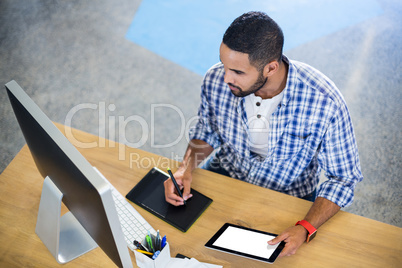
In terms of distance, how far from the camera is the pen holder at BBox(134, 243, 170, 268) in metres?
1.15

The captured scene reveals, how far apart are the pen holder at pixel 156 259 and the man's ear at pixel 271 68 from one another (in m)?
0.63

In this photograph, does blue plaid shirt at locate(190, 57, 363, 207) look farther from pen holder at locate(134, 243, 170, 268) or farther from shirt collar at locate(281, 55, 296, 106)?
pen holder at locate(134, 243, 170, 268)

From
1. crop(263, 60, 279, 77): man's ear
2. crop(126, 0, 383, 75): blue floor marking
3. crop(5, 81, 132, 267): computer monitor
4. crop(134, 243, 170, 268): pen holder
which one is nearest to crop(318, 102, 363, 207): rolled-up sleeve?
crop(263, 60, 279, 77): man's ear

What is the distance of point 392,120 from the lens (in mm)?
2676

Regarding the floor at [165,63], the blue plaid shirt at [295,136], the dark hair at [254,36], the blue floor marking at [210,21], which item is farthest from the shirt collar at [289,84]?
the blue floor marking at [210,21]

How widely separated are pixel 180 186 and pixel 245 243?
303 millimetres

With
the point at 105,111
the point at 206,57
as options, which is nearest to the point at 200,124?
the point at 105,111

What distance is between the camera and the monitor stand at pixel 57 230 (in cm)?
113

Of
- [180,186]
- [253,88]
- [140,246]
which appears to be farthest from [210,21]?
[140,246]

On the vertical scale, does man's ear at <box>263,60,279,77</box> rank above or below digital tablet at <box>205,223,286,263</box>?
above

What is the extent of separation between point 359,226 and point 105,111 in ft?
5.99

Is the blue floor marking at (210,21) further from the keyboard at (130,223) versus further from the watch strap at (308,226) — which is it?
the watch strap at (308,226)

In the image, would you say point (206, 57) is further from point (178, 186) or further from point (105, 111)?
point (178, 186)

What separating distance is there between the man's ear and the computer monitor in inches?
27.5
